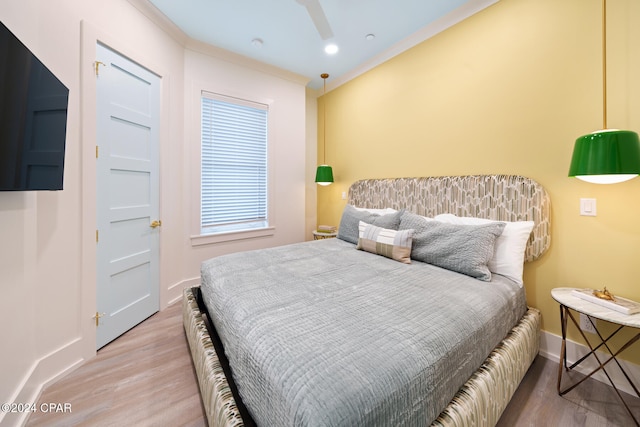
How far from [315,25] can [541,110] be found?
180 centimetres

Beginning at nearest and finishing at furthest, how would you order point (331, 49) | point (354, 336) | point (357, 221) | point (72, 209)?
point (354, 336)
point (72, 209)
point (357, 221)
point (331, 49)

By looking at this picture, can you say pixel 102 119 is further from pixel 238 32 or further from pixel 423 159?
pixel 423 159

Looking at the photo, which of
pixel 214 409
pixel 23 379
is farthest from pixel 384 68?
pixel 23 379

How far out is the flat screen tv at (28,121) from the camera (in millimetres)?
1076

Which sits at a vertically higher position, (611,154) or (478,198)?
(611,154)

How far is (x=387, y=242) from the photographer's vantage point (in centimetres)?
218

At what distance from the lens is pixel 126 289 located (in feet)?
7.23

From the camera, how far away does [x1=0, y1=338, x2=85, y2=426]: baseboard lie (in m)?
1.28

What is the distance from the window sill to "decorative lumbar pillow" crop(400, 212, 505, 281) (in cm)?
214

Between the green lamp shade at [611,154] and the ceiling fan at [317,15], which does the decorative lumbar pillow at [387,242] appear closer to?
the green lamp shade at [611,154]

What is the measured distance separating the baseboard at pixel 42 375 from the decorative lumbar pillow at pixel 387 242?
90.4 inches

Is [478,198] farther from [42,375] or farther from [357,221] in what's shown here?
[42,375]

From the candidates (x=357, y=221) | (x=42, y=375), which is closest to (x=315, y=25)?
(x=357, y=221)

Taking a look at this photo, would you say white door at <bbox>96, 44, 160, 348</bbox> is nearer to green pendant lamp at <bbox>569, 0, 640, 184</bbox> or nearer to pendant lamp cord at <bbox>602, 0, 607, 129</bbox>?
green pendant lamp at <bbox>569, 0, 640, 184</bbox>
